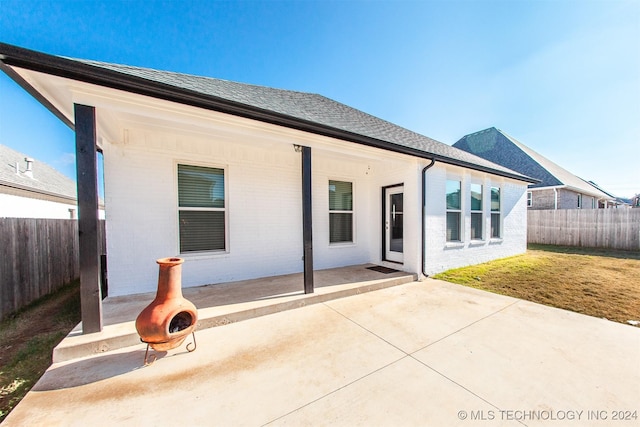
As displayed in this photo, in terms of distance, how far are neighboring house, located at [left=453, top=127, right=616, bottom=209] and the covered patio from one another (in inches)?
504

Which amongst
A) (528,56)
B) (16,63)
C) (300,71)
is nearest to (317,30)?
(300,71)

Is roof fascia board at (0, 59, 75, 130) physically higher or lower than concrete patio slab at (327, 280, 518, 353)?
higher

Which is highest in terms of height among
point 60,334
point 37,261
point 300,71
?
point 300,71

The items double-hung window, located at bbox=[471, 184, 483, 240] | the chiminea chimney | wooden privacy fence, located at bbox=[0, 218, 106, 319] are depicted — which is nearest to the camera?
wooden privacy fence, located at bbox=[0, 218, 106, 319]

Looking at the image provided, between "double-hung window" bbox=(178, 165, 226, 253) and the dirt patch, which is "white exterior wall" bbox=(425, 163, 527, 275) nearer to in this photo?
the dirt patch

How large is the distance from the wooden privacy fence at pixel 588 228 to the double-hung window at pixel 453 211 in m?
8.36

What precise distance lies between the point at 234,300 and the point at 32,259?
4.01m

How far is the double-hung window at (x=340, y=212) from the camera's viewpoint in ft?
20.0

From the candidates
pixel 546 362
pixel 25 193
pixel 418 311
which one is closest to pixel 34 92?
pixel 418 311

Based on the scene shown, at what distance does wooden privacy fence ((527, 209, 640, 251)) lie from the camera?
9367 millimetres

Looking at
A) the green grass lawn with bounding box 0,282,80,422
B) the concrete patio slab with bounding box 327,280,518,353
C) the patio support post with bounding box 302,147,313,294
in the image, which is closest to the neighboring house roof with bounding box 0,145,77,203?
the green grass lawn with bounding box 0,282,80,422

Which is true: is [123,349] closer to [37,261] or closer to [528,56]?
[37,261]

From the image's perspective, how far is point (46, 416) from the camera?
1688 mm

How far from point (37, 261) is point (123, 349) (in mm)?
3663
